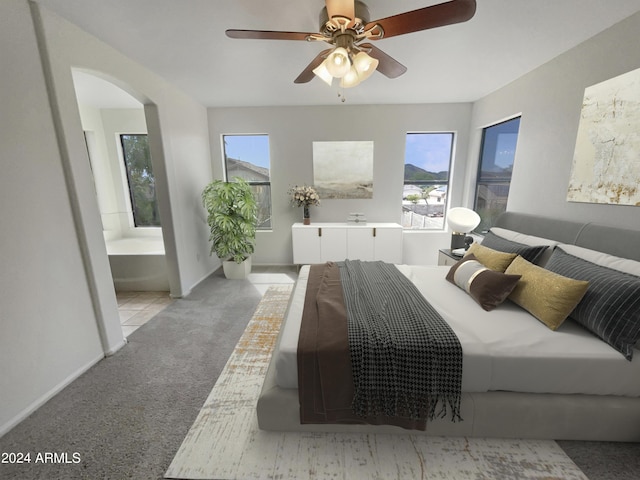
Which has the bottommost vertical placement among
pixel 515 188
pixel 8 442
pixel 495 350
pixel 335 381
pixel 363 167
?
pixel 8 442

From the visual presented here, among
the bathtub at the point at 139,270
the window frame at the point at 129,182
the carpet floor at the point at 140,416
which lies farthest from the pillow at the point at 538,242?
the window frame at the point at 129,182

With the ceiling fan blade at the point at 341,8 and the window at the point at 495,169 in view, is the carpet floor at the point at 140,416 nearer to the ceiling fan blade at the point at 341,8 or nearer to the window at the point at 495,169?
the ceiling fan blade at the point at 341,8

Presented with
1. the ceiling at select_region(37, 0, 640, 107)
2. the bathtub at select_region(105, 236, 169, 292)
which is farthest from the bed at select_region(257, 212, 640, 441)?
the bathtub at select_region(105, 236, 169, 292)

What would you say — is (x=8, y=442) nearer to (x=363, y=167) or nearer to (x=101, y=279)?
(x=101, y=279)

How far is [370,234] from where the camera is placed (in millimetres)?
3826

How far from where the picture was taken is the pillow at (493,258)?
1.92 meters

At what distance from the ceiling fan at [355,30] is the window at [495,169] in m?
2.29

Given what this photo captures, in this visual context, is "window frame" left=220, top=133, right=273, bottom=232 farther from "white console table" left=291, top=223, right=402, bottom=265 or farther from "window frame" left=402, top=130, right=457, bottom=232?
"window frame" left=402, top=130, right=457, bottom=232

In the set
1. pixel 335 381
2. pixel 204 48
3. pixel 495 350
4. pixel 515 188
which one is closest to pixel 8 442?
pixel 335 381

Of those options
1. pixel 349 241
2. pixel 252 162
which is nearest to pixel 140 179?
pixel 252 162

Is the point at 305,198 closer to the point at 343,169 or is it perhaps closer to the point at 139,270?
the point at 343,169

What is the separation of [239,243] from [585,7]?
3.82 m

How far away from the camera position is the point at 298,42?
2.03 meters

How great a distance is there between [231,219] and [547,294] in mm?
3333
